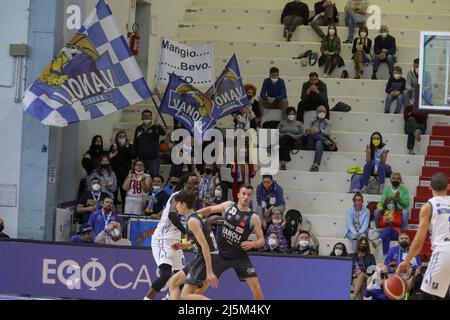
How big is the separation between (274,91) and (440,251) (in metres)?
14.0

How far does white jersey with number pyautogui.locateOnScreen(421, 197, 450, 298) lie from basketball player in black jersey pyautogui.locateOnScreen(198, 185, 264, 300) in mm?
3481

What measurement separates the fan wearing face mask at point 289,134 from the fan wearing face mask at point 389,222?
10.3 ft

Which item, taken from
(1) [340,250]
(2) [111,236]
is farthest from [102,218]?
(1) [340,250]

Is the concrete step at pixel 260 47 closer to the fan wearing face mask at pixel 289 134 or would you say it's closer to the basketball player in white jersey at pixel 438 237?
the fan wearing face mask at pixel 289 134

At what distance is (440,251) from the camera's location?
14039 mm

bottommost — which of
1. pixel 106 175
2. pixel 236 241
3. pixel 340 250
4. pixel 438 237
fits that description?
pixel 340 250

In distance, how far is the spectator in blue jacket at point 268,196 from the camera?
24.5 meters

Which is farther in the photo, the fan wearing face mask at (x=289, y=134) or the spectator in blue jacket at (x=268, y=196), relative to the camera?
the fan wearing face mask at (x=289, y=134)

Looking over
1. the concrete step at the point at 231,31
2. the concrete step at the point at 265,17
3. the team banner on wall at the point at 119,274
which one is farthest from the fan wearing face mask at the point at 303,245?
the concrete step at the point at 265,17

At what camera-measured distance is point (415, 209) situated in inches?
993

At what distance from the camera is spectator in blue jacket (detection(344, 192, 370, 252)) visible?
24.1 m

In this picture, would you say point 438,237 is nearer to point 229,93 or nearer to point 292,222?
point 292,222

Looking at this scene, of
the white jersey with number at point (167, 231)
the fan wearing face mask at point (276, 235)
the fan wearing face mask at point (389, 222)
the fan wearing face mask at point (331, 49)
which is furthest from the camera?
the fan wearing face mask at point (331, 49)

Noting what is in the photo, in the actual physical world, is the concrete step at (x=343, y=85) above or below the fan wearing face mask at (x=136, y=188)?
above
